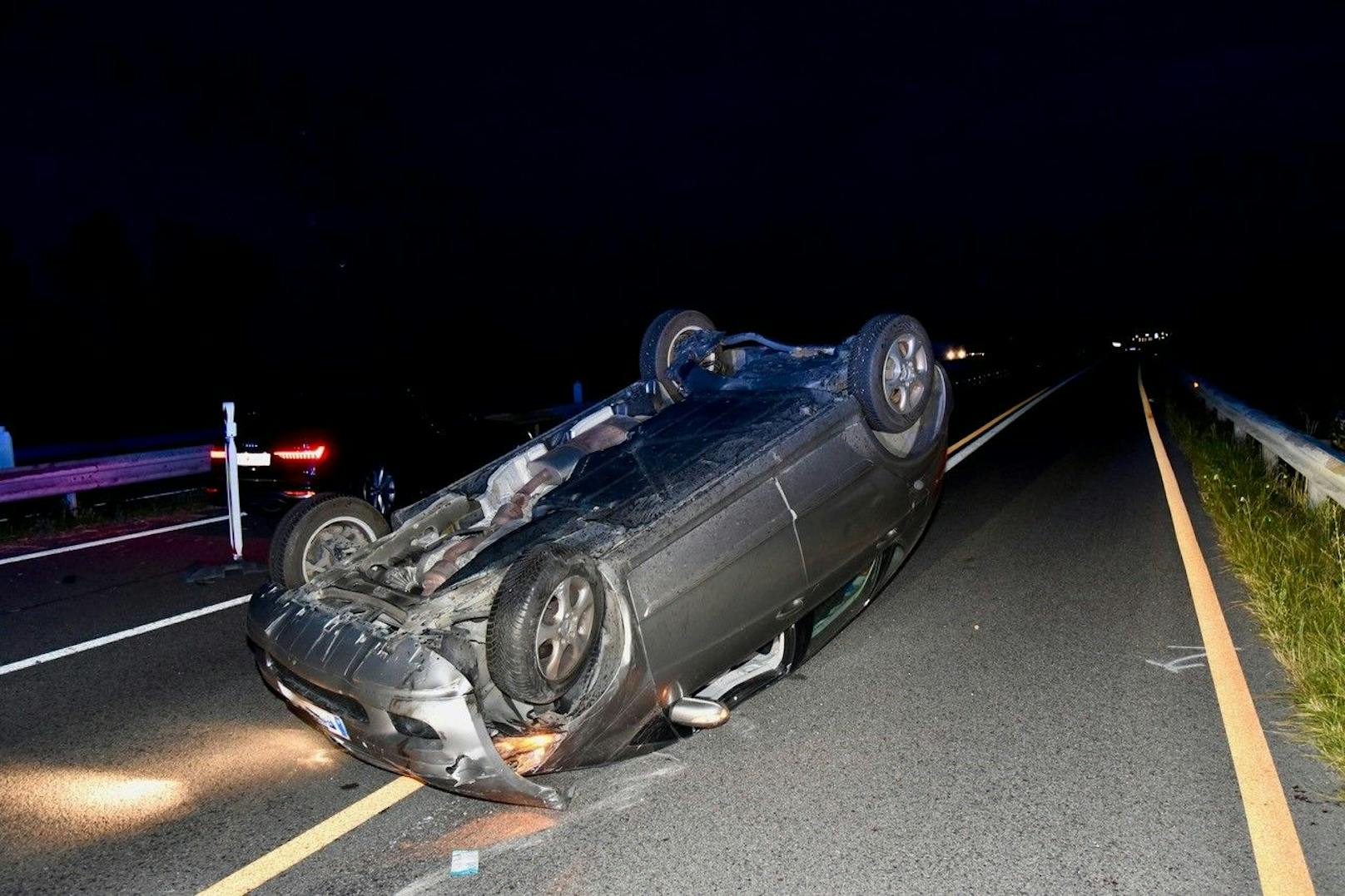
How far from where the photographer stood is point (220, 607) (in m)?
6.84

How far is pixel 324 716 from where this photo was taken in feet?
12.5

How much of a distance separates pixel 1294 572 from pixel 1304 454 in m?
2.07

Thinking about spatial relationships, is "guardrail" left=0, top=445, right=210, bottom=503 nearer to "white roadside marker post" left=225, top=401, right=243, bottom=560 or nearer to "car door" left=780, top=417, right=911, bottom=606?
"white roadside marker post" left=225, top=401, right=243, bottom=560

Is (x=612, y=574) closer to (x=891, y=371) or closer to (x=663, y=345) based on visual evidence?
(x=891, y=371)

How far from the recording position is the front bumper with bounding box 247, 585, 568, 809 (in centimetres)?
348

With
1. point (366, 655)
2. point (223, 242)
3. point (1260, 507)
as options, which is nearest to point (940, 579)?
point (1260, 507)

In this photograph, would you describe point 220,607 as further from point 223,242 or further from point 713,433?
point 223,242

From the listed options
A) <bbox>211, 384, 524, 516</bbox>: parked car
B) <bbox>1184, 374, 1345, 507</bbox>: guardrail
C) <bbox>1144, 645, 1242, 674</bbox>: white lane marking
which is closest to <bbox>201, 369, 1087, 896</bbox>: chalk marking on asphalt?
<bbox>1144, 645, 1242, 674</bbox>: white lane marking

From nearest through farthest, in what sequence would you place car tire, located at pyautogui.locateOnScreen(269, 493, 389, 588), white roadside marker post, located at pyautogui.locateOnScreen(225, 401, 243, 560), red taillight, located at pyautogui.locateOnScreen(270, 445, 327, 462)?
car tire, located at pyautogui.locateOnScreen(269, 493, 389, 588) → white roadside marker post, located at pyautogui.locateOnScreen(225, 401, 243, 560) → red taillight, located at pyautogui.locateOnScreen(270, 445, 327, 462)

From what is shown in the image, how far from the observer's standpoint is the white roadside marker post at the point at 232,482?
857 cm

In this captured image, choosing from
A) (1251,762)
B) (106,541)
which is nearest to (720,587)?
(1251,762)

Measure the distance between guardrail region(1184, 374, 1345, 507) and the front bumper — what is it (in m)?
5.82

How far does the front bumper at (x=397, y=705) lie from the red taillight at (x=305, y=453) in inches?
213

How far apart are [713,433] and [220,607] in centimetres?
400
